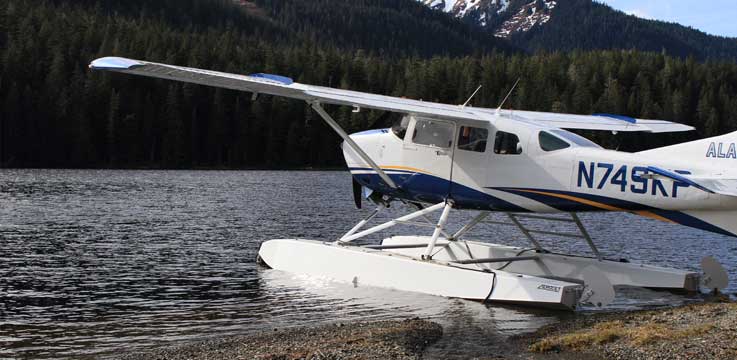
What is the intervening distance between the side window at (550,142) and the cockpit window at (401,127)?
2.51 metres

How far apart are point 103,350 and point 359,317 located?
12.6 ft

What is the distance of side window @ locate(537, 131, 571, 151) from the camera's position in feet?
44.3

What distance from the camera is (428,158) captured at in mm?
14758

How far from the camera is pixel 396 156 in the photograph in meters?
15.1

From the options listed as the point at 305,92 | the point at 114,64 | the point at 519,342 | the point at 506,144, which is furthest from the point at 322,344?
the point at 506,144

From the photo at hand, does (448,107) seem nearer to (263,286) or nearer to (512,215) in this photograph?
(512,215)

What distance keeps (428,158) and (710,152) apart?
181 inches

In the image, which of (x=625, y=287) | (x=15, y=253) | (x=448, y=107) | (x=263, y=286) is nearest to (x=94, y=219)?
(x=15, y=253)

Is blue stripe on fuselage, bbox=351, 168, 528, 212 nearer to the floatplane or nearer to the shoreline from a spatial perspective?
the floatplane

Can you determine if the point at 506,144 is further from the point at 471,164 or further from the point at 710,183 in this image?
the point at 710,183

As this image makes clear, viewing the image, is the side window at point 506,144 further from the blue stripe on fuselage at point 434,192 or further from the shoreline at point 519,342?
the shoreline at point 519,342

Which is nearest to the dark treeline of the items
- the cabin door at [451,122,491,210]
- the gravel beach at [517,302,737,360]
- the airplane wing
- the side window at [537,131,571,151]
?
the airplane wing

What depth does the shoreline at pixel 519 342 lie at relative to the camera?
30.8 feet

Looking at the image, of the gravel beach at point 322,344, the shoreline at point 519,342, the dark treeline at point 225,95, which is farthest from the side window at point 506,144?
the dark treeline at point 225,95
